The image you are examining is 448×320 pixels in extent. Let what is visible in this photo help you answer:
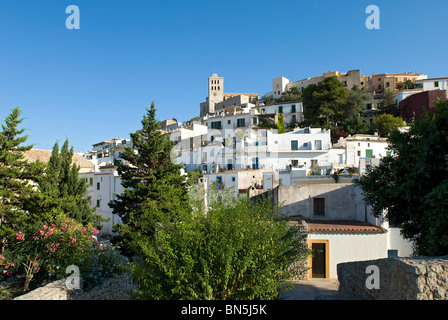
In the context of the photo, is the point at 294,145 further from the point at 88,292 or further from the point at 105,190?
the point at 88,292

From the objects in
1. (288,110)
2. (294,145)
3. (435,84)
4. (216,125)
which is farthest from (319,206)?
(435,84)

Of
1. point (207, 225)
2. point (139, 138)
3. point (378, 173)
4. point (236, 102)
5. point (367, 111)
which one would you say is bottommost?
point (207, 225)

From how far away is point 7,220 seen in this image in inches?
526

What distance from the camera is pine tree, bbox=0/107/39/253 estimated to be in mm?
13133

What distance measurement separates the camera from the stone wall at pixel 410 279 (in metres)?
6.76

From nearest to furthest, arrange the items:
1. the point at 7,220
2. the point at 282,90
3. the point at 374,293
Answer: the point at 374,293
the point at 7,220
the point at 282,90

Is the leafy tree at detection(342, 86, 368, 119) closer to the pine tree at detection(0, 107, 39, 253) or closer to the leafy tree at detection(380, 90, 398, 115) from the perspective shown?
the leafy tree at detection(380, 90, 398, 115)

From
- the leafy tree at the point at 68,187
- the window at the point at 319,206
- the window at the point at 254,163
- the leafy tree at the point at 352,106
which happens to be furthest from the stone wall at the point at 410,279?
the leafy tree at the point at 352,106

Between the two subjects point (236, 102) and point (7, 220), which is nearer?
point (7, 220)

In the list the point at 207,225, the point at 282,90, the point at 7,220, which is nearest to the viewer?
the point at 207,225

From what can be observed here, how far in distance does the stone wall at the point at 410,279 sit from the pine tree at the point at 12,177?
13.3 metres
